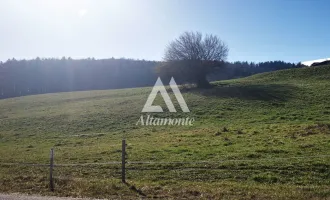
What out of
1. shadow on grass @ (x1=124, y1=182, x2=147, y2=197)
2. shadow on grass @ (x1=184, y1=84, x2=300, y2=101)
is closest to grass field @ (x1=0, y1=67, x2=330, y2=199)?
shadow on grass @ (x1=124, y1=182, x2=147, y2=197)

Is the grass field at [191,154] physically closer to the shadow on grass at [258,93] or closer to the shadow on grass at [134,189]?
the shadow on grass at [134,189]

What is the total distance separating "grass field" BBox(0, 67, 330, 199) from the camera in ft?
36.0

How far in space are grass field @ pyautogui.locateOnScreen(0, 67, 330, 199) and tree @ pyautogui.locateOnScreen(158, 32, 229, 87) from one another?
63.5 ft

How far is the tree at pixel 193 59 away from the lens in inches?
2261

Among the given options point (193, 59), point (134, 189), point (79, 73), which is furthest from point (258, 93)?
point (79, 73)

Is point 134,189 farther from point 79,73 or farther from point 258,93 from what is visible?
point 79,73

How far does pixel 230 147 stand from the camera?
58.3ft

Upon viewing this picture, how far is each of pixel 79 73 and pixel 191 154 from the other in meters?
154

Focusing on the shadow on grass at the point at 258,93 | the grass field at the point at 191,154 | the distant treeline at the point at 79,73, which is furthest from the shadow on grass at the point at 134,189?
the distant treeline at the point at 79,73

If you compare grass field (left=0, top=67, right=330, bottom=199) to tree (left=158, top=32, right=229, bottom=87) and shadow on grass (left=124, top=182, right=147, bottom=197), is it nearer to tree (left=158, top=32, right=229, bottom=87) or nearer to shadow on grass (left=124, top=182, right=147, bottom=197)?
shadow on grass (left=124, top=182, right=147, bottom=197)

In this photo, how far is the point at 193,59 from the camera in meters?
57.4

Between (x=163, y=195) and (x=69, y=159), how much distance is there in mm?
9239

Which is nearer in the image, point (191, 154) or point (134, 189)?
point (134, 189)

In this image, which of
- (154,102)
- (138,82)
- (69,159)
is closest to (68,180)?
(69,159)
